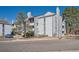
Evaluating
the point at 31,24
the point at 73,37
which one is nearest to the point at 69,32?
the point at 73,37

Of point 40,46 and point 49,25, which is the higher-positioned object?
point 49,25

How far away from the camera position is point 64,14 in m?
13.6

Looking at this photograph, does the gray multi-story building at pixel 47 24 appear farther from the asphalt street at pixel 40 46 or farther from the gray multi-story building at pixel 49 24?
the asphalt street at pixel 40 46

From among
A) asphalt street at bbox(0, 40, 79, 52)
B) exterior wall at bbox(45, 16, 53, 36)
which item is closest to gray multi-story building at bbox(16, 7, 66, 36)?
exterior wall at bbox(45, 16, 53, 36)

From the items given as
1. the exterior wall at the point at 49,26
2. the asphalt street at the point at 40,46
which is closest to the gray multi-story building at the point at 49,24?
the exterior wall at the point at 49,26

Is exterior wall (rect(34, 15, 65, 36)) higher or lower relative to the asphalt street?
higher

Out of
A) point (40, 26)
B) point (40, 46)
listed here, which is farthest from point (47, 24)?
point (40, 46)

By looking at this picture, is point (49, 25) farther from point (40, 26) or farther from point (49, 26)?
point (40, 26)

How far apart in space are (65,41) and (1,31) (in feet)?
5.41

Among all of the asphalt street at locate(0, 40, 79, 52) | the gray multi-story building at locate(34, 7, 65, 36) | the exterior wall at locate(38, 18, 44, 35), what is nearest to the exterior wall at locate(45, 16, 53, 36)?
the gray multi-story building at locate(34, 7, 65, 36)

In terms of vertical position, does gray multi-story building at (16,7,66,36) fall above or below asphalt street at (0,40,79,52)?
above

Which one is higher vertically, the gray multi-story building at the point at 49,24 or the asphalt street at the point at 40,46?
the gray multi-story building at the point at 49,24

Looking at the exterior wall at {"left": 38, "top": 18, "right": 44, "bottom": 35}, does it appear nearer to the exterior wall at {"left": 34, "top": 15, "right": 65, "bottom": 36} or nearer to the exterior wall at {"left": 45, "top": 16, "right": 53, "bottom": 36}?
the exterior wall at {"left": 34, "top": 15, "right": 65, "bottom": 36}

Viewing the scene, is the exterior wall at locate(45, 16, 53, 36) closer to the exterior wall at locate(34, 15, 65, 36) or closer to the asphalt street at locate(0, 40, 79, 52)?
the exterior wall at locate(34, 15, 65, 36)
